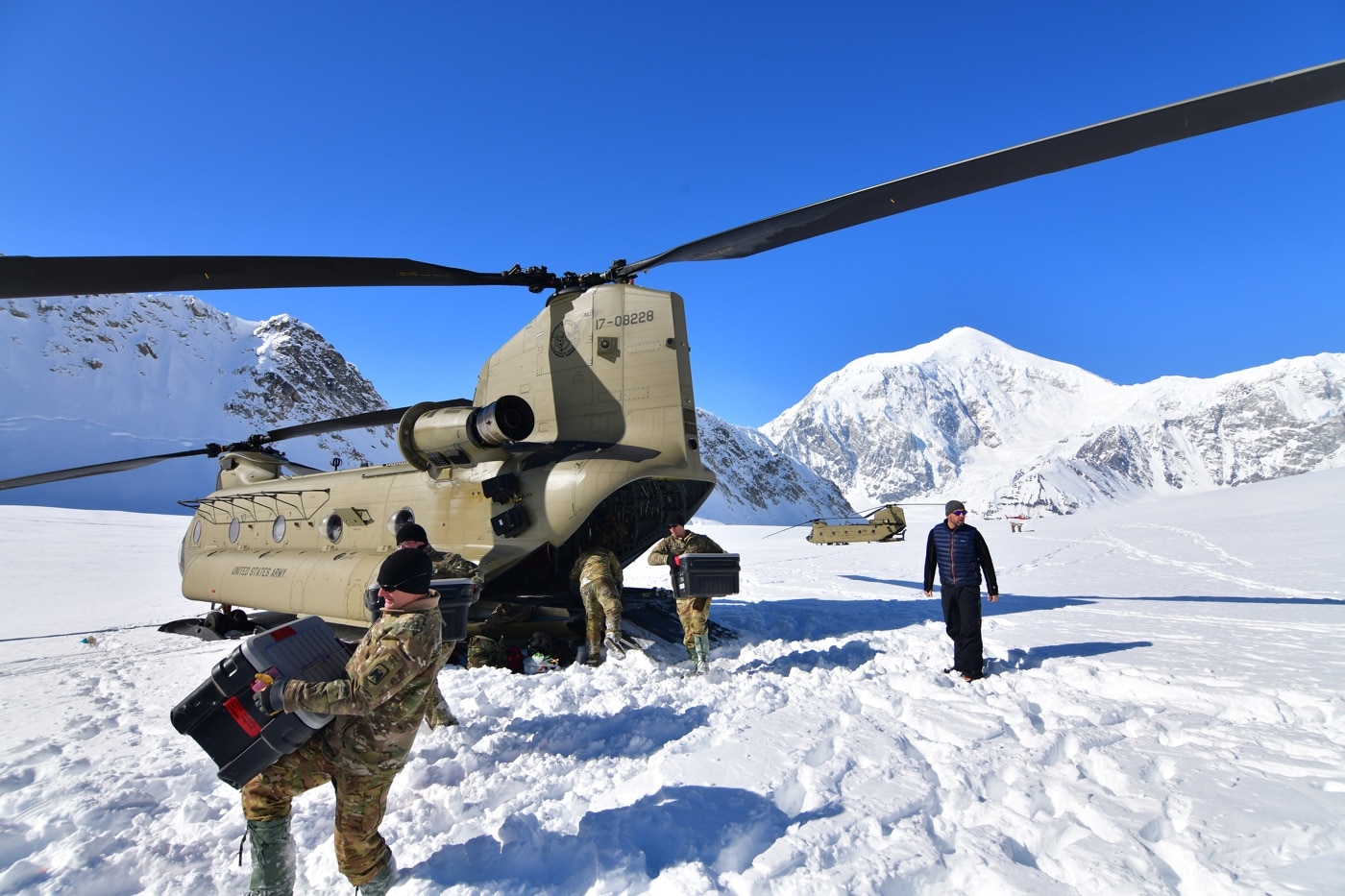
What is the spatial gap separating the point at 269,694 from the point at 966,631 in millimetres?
5444

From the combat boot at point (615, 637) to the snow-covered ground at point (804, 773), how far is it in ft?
0.60

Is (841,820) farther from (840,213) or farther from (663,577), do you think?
(663,577)

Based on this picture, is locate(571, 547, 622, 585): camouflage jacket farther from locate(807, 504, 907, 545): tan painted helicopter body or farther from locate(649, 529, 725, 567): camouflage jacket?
locate(807, 504, 907, 545): tan painted helicopter body

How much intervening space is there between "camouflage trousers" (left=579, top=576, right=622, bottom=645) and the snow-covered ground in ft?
1.83

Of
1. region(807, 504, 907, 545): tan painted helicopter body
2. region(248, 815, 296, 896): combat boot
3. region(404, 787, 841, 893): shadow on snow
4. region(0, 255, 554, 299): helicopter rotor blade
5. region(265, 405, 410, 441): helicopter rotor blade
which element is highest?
region(0, 255, 554, 299): helicopter rotor blade

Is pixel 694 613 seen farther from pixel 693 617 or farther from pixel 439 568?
pixel 439 568

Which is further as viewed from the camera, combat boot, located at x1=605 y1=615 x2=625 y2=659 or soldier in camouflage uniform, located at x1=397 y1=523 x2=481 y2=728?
combat boot, located at x1=605 y1=615 x2=625 y2=659

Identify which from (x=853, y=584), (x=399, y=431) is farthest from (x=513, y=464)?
(x=853, y=584)

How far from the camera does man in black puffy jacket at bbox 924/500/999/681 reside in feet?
19.4

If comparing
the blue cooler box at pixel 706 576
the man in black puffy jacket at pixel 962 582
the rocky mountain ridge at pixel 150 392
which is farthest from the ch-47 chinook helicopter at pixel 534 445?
the rocky mountain ridge at pixel 150 392

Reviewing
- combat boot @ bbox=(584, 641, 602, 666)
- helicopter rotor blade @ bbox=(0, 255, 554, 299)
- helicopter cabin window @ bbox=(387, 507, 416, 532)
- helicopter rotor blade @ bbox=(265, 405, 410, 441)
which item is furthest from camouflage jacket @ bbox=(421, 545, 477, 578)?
helicopter rotor blade @ bbox=(265, 405, 410, 441)

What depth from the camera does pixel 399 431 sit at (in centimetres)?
833

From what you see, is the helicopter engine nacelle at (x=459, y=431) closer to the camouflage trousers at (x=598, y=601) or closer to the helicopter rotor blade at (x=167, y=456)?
the helicopter rotor blade at (x=167, y=456)

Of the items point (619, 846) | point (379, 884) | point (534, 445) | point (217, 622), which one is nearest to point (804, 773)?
point (619, 846)
